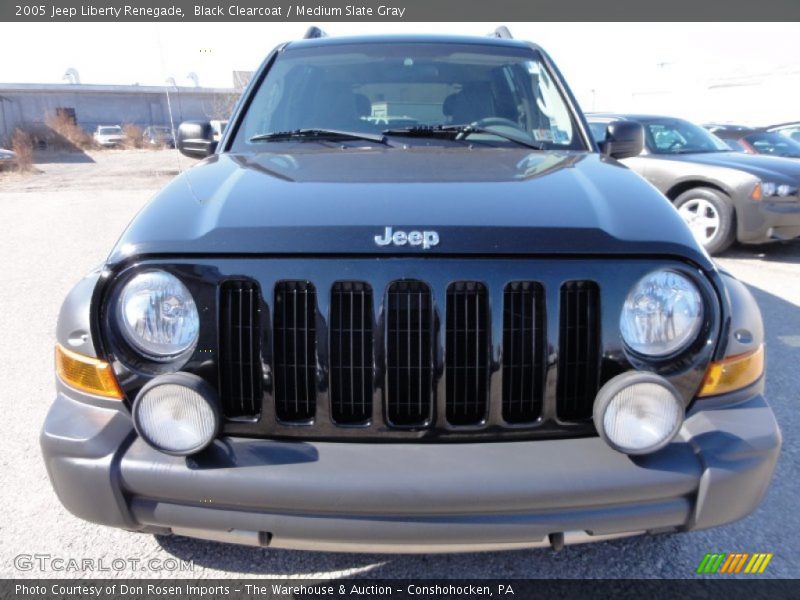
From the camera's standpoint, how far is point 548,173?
2.40m

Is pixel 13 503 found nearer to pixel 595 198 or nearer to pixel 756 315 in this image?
pixel 595 198

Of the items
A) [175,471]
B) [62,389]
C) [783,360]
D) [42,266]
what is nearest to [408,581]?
[175,471]

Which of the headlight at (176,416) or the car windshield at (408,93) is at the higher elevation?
the car windshield at (408,93)

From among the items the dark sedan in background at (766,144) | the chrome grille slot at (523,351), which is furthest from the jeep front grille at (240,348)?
the dark sedan in background at (766,144)

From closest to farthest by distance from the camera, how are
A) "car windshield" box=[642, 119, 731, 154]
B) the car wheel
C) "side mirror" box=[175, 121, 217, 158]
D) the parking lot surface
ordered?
the parking lot surface, "side mirror" box=[175, 121, 217, 158], the car wheel, "car windshield" box=[642, 119, 731, 154]

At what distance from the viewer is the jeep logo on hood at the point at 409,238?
1.83 m

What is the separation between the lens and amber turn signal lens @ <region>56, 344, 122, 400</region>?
1.91m

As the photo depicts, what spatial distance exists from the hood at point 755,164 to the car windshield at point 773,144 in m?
3.02

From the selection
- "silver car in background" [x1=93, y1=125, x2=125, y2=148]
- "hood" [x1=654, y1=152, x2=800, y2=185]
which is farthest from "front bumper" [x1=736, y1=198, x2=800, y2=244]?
"silver car in background" [x1=93, y1=125, x2=125, y2=148]

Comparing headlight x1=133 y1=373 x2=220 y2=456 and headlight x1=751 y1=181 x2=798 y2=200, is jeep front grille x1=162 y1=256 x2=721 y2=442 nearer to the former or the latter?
headlight x1=133 y1=373 x2=220 y2=456

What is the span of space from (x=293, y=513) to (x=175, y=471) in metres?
0.35

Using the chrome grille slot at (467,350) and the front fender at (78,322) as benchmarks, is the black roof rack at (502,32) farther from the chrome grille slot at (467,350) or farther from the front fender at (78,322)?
the front fender at (78,322)

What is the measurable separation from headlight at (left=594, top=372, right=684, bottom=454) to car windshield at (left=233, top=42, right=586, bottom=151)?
62.0 inches

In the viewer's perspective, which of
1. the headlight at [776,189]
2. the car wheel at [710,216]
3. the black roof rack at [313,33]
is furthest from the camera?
the car wheel at [710,216]
